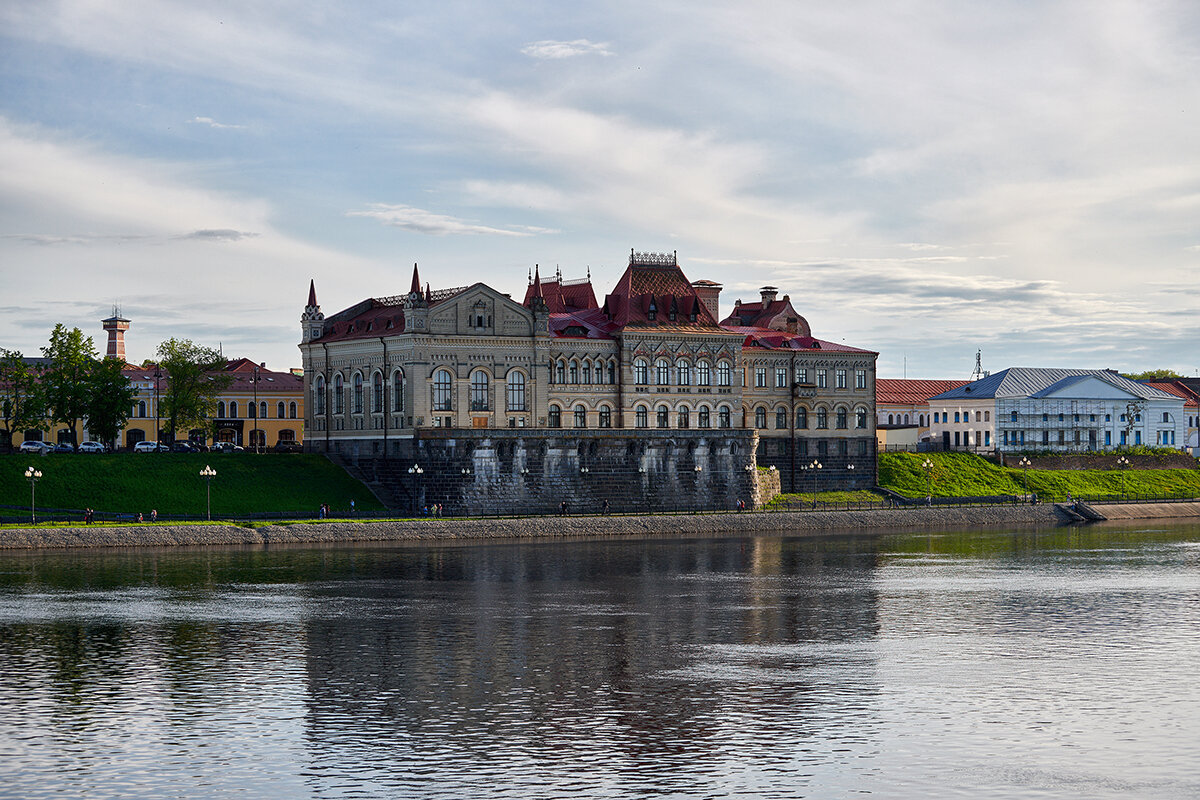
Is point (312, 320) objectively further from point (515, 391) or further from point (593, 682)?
point (593, 682)

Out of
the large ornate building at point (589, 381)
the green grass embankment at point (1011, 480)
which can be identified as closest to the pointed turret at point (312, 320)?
the large ornate building at point (589, 381)

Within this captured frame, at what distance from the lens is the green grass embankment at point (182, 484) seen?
105 meters

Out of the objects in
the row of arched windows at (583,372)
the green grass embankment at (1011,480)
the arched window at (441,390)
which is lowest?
the green grass embankment at (1011,480)

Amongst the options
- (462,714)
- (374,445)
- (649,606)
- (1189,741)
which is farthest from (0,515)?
(1189,741)

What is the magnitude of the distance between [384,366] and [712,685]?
7438cm

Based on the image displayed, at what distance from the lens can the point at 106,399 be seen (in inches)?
4815

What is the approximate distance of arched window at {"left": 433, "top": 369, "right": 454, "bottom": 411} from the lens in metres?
116

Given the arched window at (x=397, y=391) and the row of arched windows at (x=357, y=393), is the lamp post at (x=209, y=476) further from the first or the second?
the arched window at (x=397, y=391)

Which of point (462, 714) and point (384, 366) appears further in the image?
point (384, 366)

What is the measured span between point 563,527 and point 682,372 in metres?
24.1

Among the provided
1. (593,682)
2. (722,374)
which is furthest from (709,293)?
(593,682)

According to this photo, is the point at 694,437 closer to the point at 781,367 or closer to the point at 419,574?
the point at 781,367

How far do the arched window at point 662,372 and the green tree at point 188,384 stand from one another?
4092 centimetres

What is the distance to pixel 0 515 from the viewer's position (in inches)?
3873
